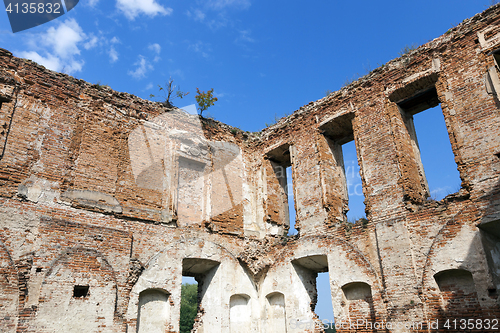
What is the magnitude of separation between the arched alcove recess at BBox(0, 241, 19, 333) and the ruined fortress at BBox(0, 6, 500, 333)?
18 mm

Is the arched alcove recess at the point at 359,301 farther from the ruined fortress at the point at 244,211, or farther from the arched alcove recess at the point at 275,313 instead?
the arched alcove recess at the point at 275,313

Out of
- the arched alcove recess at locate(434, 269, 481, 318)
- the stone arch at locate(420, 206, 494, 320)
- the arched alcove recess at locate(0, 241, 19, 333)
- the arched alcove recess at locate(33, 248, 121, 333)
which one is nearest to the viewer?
the arched alcove recess at locate(0, 241, 19, 333)

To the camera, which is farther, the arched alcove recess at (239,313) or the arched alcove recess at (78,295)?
the arched alcove recess at (239,313)

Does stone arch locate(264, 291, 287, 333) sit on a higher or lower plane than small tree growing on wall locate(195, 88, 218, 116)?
lower

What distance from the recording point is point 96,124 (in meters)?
9.16

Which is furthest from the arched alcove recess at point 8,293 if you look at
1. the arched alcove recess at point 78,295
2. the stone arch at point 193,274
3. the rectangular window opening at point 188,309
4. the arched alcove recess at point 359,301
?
the rectangular window opening at point 188,309

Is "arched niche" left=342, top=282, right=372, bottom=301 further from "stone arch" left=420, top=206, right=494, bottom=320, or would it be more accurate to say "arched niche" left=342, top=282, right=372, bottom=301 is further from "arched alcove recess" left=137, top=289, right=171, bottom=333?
"arched alcove recess" left=137, top=289, right=171, bottom=333

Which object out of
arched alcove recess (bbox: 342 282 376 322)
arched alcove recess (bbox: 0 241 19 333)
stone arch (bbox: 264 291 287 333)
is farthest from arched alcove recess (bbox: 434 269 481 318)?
arched alcove recess (bbox: 0 241 19 333)

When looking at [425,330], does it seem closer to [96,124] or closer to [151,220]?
[151,220]

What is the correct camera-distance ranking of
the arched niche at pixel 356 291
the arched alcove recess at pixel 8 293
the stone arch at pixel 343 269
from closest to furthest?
the arched alcove recess at pixel 8 293 < the stone arch at pixel 343 269 < the arched niche at pixel 356 291

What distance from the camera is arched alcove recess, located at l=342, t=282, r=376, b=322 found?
8156 mm

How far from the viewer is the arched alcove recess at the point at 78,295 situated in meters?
7.05

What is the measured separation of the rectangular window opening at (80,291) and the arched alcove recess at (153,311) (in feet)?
4.13

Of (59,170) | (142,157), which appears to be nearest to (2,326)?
(59,170)
